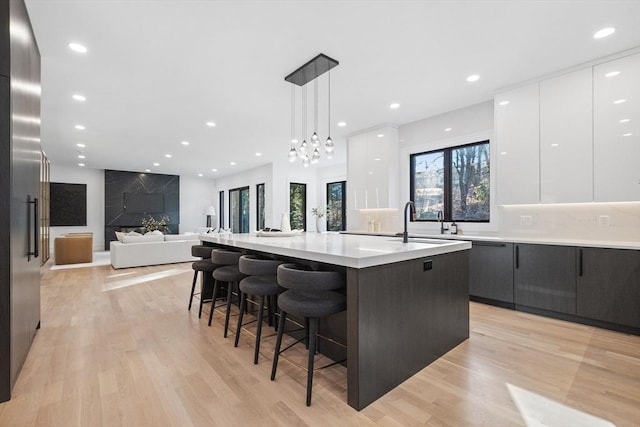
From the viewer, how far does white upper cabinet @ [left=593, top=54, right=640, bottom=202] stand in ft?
10.2

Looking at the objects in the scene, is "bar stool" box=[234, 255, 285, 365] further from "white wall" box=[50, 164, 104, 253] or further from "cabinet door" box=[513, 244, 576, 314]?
"white wall" box=[50, 164, 104, 253]

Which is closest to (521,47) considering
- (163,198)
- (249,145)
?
(249,145)

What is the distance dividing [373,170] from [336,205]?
4.04m

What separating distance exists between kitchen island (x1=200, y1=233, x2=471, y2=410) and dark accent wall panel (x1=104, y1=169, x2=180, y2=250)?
10551 millimetres

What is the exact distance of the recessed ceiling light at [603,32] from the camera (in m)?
2.77

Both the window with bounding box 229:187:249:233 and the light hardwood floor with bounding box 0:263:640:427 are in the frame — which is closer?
the light hardwood floor with bounding box 0:263:640:427

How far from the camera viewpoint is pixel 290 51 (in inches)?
122

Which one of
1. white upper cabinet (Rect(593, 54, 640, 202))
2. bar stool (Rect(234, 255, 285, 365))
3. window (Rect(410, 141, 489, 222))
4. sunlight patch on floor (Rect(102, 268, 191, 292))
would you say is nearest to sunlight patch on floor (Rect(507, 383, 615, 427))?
bar stool (Rect(234, 255, 285, 365))

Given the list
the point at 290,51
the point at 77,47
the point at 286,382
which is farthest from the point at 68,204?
the point at 286,382

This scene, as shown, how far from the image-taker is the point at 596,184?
333cm

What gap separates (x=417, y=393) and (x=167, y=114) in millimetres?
5226

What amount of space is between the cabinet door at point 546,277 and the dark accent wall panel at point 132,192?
11.7 meters

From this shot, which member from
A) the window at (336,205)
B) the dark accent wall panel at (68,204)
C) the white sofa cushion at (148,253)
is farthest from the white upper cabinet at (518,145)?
the dark accent wall panel at (68,204)

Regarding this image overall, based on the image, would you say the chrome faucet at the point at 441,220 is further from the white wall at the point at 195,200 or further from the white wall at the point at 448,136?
the white wall at the point at 195,200
